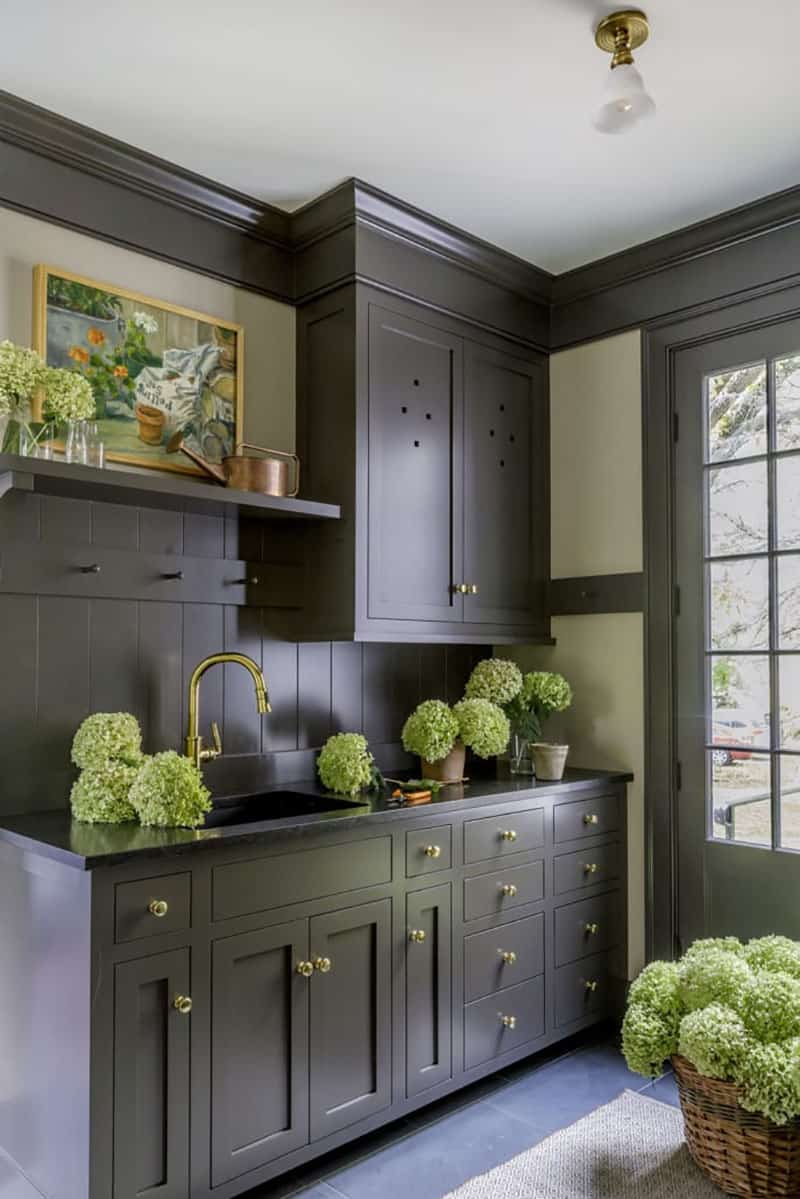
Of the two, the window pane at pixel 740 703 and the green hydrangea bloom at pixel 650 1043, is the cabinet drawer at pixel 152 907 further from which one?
the window pane at pixel 740 703

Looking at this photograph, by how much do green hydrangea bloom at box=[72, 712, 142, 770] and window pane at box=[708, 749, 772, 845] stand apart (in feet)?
5.89

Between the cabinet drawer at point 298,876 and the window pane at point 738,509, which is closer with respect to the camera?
the cabinet drawer at point 298,876

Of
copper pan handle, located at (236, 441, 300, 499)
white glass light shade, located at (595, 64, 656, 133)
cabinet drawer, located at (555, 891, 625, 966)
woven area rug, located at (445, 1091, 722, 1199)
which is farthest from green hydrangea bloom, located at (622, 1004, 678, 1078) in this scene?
white glass light shade, located at (595, 64, 656, 133)

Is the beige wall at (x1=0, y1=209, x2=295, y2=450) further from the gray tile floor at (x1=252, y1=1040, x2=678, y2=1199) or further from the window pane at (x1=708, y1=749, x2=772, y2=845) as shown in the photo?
the gray tile floor at (x1=252, y1=1040, x2=678, y2=1199)

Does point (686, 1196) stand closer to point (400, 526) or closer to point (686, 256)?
point (400, 526)

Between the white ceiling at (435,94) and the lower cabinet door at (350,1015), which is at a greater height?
the white ceiling at (435,94)

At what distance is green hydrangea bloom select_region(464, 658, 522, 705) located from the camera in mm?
3131

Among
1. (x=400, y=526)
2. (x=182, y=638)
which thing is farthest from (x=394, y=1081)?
(x=400, y=526)

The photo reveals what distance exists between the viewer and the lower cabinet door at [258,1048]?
208 centimetres

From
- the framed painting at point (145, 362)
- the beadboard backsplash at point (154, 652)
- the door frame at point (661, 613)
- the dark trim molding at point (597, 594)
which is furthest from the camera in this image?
the dark trim molding at point (597, 594)

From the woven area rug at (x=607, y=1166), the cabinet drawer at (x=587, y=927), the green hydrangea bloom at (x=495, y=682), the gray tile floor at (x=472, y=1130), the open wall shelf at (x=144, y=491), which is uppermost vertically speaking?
the open wall shelf at (x=144, y=491)

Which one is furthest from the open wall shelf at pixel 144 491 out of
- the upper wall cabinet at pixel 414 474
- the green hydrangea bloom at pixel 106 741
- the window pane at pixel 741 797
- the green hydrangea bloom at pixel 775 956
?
the green hydrangea bloom at pixel 775 956

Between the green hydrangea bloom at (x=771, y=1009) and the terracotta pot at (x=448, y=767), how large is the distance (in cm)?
115

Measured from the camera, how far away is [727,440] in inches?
118
